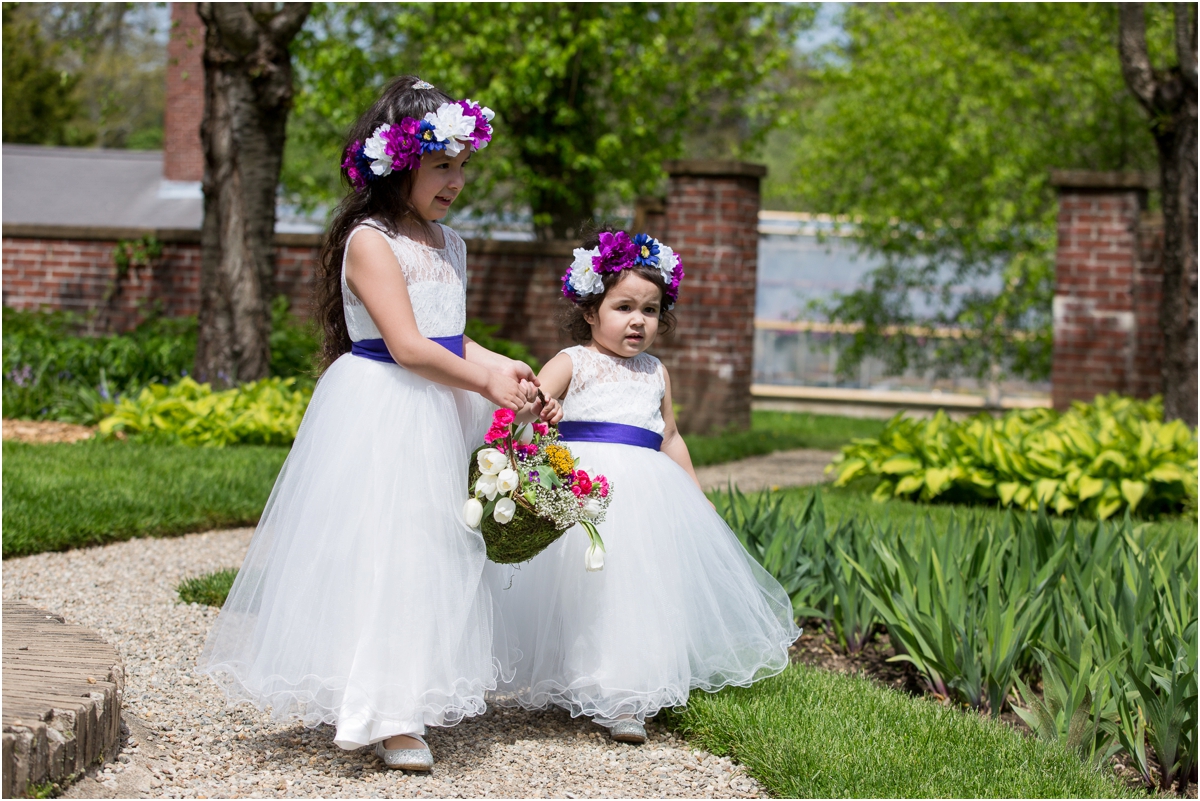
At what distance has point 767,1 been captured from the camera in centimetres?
1200

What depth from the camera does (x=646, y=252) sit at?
333 cm

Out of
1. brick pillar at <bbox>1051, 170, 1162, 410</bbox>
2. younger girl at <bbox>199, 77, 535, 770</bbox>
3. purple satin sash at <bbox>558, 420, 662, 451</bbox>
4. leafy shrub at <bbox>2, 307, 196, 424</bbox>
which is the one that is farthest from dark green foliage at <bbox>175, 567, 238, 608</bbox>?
brick pillar at <bbox>1051, 170, 1162, 410</bbox>

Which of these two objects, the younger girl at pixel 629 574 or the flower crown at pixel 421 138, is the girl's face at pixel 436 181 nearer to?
the flower crown at pixel 421 138

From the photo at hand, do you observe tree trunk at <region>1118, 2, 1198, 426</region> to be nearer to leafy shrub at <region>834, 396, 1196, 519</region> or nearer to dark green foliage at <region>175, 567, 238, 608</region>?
leafy shrub at <region>834, 396, 1196, 519</region>

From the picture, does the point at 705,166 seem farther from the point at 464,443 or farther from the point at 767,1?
the point at 464,443

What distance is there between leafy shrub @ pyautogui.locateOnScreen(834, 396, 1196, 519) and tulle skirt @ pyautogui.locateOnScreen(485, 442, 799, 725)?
327 cm

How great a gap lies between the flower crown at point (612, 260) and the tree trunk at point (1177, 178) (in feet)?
19.4

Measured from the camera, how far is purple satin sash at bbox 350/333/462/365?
9.58 feet

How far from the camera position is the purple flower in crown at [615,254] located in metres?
3.30

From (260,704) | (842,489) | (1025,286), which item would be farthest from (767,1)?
(260,704)

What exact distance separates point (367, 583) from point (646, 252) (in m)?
1.26

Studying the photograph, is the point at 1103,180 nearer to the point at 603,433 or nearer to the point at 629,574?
the point at 603,433

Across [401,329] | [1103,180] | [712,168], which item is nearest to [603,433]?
[401,329]

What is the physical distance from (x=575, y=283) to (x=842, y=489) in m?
4.36
